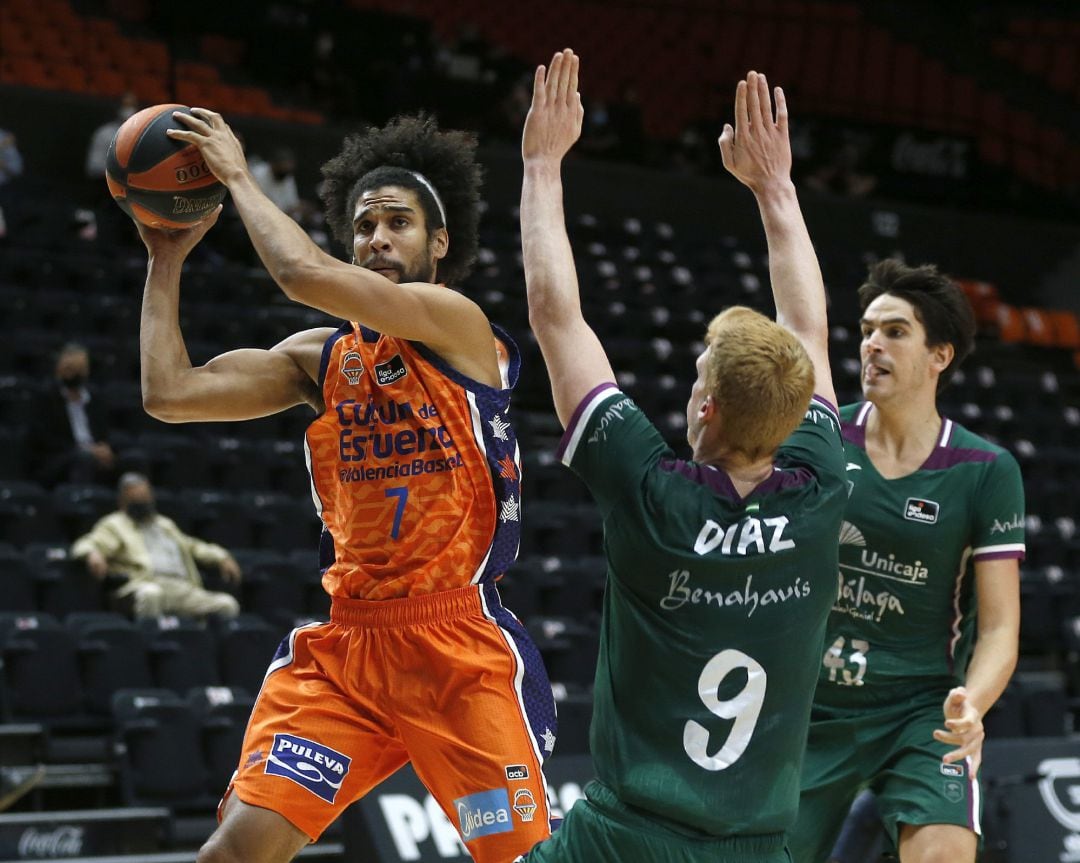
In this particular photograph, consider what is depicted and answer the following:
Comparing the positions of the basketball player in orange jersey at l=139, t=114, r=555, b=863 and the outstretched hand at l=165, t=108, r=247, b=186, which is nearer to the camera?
the outstretched hand at l=165, t=108, r=247, b=186

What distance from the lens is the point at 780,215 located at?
3.44 m

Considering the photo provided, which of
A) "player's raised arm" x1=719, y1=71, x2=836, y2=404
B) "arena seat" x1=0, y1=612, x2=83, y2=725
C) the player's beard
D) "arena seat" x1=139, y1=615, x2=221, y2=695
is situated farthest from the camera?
"arena seat" x1=139, y1=615, x2=221, y2=695

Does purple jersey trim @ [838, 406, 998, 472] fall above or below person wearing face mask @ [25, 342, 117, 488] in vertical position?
above

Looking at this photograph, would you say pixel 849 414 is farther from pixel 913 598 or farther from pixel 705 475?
pixel 705 475

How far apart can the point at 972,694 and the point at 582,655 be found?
5.83 metres

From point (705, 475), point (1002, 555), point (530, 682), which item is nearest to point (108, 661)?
point (530, 682)

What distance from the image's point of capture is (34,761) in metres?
8.24

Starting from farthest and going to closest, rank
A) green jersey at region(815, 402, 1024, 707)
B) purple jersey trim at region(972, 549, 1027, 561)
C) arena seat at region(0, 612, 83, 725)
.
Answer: arena seat at region(0, 612, 83, 725) → green jersey at region(815, 402, 1024, 707) → purple jersey trim at region(972, 549, 1027, 561)

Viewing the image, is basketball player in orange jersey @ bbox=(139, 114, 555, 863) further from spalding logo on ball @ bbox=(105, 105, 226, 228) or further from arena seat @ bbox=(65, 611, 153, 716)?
arena seat @ bbox=(65, 611, 153, 716)

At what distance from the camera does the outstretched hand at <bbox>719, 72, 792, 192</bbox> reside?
138 inches

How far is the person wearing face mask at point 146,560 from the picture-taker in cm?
926

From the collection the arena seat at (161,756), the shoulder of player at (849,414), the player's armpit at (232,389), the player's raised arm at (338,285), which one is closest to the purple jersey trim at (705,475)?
the player's raised arm at (338,285)

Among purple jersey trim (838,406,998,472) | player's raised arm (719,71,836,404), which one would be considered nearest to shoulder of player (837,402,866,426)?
purple jersey trim (838,406,998,472)

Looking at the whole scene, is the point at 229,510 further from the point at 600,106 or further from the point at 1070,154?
the point at 1070,154
